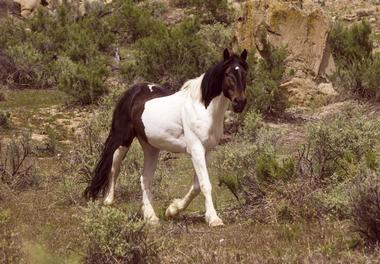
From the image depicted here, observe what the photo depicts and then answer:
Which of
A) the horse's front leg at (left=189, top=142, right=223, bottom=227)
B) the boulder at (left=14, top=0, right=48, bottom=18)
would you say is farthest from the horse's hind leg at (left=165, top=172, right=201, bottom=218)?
the boulder at (left=14, top=0, right=48, bottom=18)

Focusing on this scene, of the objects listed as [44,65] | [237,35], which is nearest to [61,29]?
[44,65]

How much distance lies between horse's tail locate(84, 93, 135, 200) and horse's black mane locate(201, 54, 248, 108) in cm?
150

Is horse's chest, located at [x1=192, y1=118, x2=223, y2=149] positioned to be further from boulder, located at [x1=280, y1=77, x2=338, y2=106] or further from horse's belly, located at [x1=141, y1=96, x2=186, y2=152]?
boulder, located at [x1=280, y1=77, x2=338, y2=106]

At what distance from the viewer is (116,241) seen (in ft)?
20.4

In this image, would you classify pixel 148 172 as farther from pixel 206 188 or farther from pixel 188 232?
pixel 188 232

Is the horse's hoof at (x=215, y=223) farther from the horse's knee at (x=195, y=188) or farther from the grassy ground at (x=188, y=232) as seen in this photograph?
the horse's knee at (x=195, y=188)

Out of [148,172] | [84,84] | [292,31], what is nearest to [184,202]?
[148,172]

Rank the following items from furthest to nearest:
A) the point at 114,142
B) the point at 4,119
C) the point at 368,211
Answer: the point at 4,119 < the point at 114,142 < the point at 368,211

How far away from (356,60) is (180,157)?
7.99 m

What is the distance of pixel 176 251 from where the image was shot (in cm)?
652

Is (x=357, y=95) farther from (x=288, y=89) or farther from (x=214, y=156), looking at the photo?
(x=214, y=156)

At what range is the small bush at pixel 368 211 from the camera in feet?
21.5

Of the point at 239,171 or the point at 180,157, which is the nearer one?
the point at 239,171

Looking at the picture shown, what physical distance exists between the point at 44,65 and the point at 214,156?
1142 cm
